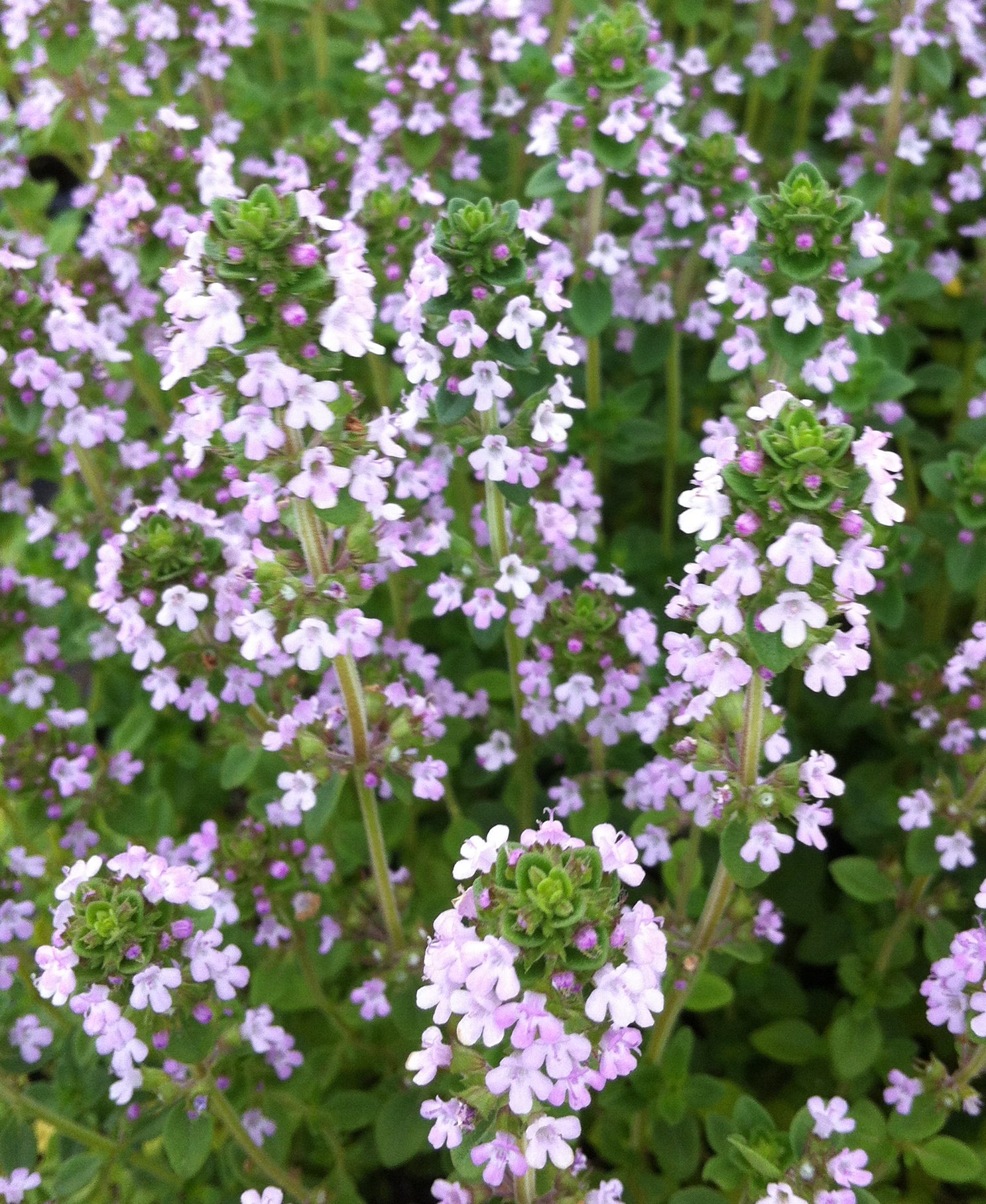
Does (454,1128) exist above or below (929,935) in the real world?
above

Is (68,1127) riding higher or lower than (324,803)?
lower

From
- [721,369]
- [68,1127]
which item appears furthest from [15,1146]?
[721,369]

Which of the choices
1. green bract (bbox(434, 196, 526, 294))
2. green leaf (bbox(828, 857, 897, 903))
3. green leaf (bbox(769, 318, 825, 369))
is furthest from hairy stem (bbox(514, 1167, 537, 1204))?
green leaf (bbox(769, 318, 825, 369))

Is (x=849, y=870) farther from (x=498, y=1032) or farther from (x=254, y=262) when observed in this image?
(x=254, y=262)

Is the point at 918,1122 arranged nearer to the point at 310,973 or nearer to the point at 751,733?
the point at 751,733

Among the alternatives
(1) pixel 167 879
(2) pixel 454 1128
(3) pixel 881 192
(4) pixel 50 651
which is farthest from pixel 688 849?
(3) pixel 881 192

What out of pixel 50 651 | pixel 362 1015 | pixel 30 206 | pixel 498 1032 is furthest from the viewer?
pixel 30 206

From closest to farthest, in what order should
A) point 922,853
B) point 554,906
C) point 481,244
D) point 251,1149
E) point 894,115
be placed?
point 554,906 < point 481,244 < point 251,1149 < point 922,853 < point 894,115
